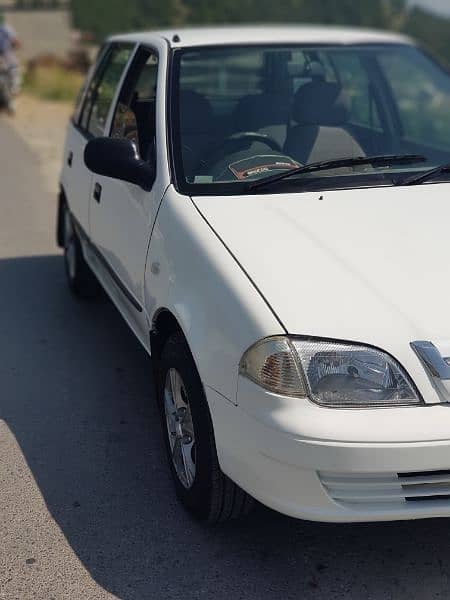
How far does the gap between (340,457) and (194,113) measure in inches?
84.1

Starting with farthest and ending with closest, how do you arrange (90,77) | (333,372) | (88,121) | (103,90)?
(90,77), (88,121), (103,90), (333,372)

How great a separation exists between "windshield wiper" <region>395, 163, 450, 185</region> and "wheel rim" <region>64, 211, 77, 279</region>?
2.69 meters

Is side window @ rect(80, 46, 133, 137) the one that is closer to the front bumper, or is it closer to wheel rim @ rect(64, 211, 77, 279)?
wheel rim @ rect(64, 211, 77, 279)

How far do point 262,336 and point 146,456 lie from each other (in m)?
1.38

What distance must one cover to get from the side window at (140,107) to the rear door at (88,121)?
0.77ft

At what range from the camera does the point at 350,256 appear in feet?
11.3

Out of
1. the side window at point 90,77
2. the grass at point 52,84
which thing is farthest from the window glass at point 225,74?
the grass at point 52,84

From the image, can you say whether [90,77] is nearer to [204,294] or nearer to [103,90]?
[103,90]

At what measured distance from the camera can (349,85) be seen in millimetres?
5445

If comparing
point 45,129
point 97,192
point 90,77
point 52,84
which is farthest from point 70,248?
point 52,84

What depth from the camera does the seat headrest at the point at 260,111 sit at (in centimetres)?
475

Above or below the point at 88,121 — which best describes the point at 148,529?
below

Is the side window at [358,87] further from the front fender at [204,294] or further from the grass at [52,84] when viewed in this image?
the grass at [52,84]

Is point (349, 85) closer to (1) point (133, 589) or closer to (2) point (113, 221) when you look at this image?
(2) point (113, 221)
